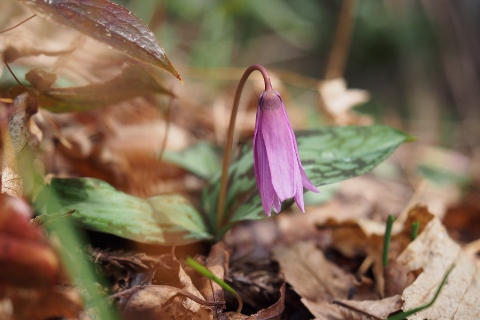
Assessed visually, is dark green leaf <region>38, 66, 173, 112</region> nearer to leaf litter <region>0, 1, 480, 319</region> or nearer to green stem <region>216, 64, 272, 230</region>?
leaf litter <region>0, 1, 480, 319</region>

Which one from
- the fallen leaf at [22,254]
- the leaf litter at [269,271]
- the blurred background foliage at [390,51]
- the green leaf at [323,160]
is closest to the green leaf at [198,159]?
the leaf litter at [269,271]

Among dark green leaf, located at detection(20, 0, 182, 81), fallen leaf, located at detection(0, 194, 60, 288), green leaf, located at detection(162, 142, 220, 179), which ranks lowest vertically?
green leaf, located at detection(162, 142, 220, 179)

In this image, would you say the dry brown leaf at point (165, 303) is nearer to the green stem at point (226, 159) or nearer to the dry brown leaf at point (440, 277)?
the green stem at point (226, 159)

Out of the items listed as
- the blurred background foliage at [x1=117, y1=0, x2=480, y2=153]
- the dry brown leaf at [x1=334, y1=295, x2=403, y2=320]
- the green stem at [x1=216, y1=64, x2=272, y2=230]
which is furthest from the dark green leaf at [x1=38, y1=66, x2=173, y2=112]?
the blurred background foliage at [x1=117, y1=0, x2=480, y2=153]

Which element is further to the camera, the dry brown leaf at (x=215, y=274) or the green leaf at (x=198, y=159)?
the green leaf at (x=198, y=159)

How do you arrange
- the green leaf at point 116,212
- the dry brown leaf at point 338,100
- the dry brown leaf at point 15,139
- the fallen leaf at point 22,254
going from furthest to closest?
the dry brown leaf at point 338,100 → the green leaf at point 116,212 → the dry brown leaf at point 15,139 → the fallen leaf at point 22,254

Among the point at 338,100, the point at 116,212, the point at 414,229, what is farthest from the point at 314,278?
the point at 338,100
